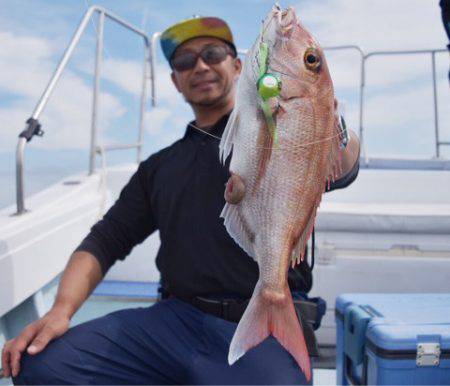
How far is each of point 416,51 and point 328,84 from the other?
3769 millimetres

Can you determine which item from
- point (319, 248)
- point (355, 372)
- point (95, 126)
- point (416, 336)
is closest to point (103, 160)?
point (95, 126)

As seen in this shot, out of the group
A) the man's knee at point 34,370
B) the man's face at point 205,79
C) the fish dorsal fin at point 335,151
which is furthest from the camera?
the man's face at point 205,79

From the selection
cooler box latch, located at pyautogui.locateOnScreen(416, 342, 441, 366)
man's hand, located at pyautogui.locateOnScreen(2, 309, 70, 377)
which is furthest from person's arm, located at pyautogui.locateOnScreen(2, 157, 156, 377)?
cooler box latch, located at pyautogui.locateOnScreen(416, 342, 441, 366)

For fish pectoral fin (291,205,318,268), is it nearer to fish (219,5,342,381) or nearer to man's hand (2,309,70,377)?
fish (219,5,342,381)

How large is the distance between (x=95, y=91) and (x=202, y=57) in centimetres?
158

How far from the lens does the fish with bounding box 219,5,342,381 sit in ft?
4.18

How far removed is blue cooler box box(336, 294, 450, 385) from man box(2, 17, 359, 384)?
268 millimetres

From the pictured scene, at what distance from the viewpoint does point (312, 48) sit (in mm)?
1292

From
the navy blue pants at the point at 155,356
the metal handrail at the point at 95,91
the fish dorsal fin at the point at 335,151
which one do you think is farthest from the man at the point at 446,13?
the metal handrail at the point at 95,91

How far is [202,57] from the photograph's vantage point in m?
2.19

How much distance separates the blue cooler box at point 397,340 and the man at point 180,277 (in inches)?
10.6

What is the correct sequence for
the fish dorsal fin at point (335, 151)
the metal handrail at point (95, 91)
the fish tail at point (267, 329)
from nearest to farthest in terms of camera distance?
1. the fish dorsal fin at point (335, 151)
2. the fish tail at point (267, 329)
3. the metal handrail at point (95, 91)

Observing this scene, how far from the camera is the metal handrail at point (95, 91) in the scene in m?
2.54

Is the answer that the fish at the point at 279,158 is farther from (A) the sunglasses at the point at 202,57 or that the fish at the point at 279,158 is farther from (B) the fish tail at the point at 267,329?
(A) the sunglasses at the point at 202,57
